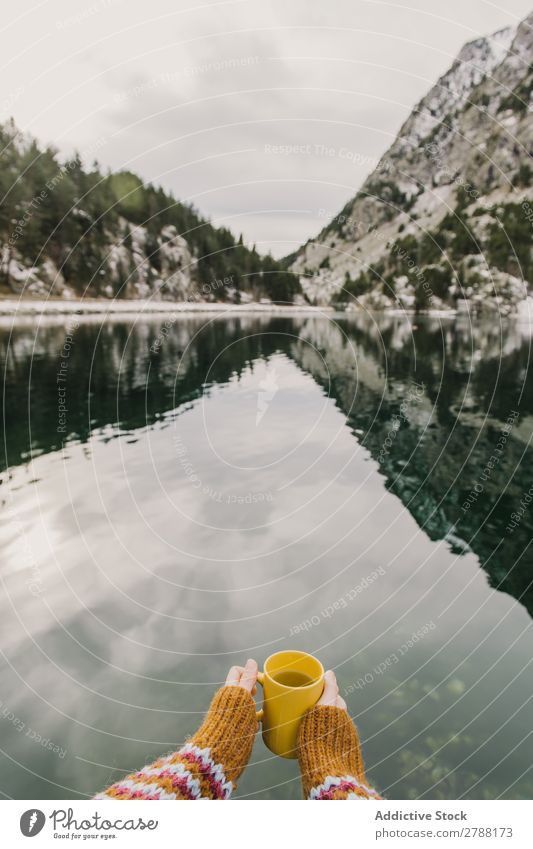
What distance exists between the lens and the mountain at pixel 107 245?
79.9 meters

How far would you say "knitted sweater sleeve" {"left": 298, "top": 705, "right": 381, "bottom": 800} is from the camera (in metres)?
3.66

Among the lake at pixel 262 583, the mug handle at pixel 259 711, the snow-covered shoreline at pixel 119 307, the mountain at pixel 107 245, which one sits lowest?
the lake at pixel 262 583

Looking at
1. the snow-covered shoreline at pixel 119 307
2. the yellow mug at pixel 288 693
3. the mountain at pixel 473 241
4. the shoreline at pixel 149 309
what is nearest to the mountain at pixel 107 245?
the snow-covered shoreline at pixel 119 307

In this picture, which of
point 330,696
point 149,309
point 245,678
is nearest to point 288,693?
point 330,696

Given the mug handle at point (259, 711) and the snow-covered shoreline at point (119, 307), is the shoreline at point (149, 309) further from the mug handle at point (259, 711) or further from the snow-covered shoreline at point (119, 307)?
the mug handle at point (259, 711)

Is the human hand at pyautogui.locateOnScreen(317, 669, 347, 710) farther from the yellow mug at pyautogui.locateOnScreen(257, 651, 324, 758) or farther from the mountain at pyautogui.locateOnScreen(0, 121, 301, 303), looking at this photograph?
the mountain at pyautogui.locateOnScreen(0, 121, 301, 303)

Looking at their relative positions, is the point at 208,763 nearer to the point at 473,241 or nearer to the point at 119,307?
the point at 119,307

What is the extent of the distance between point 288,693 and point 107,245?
112 meters

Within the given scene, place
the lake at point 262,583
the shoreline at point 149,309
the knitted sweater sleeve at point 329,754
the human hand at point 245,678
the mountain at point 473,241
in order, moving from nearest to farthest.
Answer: the knitted sweater sleeve at point 329,754 → the human hand at point 245,678 → the lake at point 262,583 → the shoreline at point 149,309 → the mountain at point 473,241

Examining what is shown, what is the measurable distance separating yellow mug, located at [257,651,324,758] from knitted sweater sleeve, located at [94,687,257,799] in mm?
196

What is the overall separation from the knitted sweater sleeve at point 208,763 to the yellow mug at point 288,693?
0.64 ft

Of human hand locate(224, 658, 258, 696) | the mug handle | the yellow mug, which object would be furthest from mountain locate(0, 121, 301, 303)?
the yellow mug

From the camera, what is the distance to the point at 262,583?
786cm

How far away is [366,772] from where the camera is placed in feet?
15.6
